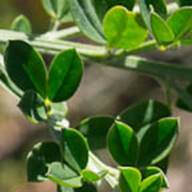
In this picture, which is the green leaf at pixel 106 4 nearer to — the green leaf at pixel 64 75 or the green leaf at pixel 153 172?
the green leaf at pixel 64 75

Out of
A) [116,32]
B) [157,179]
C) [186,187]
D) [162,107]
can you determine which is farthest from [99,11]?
[186,187]

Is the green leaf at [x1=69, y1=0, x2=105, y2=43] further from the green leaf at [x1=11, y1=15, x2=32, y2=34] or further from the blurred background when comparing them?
the blurred background

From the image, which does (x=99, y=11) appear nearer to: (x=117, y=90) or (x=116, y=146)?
(x=116, y=146)

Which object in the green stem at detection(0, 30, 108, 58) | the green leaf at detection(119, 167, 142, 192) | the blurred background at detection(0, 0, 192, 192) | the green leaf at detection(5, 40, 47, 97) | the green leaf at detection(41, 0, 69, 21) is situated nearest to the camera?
the green leaf at detection(119, 167, 142, 192)

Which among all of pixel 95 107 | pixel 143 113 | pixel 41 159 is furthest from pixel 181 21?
pixel 95 107

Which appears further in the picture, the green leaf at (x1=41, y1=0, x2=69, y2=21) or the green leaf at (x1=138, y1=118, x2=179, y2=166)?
the green leaf at (x1=41, y1=0, x2=69, y2=21)

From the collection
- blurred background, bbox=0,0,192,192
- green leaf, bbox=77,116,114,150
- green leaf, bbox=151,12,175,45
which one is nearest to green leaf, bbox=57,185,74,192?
green leaf, bbox=77,116,114,150

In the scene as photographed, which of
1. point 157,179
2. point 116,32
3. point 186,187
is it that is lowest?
point 186,187
